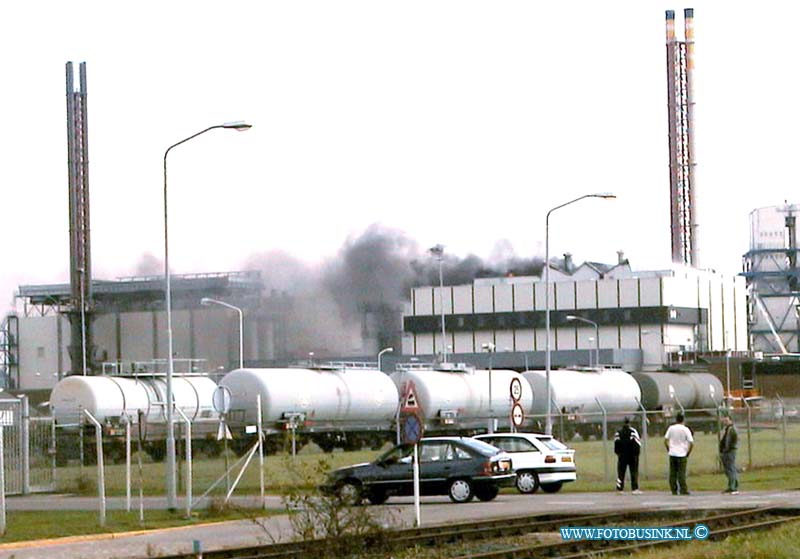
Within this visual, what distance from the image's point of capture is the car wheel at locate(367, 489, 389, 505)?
1244 inches

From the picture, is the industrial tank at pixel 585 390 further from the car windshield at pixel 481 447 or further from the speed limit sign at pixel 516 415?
the car windshield at pixel 481 447

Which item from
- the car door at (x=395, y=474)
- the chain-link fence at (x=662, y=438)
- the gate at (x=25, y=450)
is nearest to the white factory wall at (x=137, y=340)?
the chain-link fence at (x=662, y=438)

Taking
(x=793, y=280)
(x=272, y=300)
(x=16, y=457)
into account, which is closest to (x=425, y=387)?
(x=16, y=457)

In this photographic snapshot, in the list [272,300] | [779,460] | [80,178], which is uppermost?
[80,178]

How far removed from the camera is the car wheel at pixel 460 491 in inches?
1275

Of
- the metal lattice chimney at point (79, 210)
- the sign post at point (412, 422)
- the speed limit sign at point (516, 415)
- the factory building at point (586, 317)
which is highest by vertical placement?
the metal lattice chimney at point (79, 210)

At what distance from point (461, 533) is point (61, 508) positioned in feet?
47.3

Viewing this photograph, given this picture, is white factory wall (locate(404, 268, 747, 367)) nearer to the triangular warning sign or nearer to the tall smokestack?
the tall smokestack

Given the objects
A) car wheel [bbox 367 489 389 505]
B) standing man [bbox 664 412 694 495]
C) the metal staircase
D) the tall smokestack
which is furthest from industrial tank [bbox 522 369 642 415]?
the metal staircase

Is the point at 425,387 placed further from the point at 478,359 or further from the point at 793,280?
the point at 793,280

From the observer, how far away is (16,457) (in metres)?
38.8

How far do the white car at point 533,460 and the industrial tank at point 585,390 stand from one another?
3055cm

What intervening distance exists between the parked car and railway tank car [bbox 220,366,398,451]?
1958cm

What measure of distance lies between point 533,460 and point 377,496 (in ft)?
18.1
